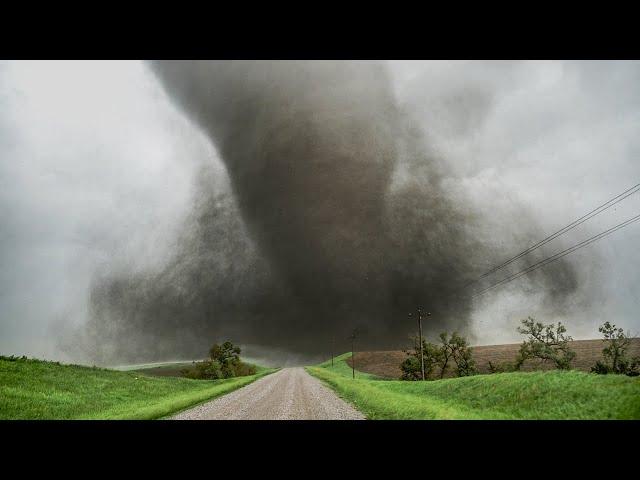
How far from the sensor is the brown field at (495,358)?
61531mm

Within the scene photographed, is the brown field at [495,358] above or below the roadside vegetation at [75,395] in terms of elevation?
below

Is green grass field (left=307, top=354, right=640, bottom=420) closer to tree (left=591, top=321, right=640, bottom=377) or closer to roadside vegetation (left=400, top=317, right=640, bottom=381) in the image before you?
roadside vegetation (left=400, top=317, right=640, bottom=381)

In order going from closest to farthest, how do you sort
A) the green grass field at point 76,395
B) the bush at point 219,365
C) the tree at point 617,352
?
the green grass field at point 76,395 → the tree at point 617,352 → the bush at point 219,365

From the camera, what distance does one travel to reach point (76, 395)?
86.7 ft

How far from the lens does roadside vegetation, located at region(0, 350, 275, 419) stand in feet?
68.7

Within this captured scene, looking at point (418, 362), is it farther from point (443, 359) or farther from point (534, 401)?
point (534, 401)

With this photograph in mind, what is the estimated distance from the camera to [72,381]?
3061 cm

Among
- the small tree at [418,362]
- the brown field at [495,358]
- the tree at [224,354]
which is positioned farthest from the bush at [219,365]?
the small tree at [418,362]

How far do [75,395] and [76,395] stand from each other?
120 millimetres

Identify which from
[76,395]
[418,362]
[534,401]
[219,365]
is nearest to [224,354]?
[219,365]

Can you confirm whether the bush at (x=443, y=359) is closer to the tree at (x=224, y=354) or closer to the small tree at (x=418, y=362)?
the small tree at (x=418, y=362)
